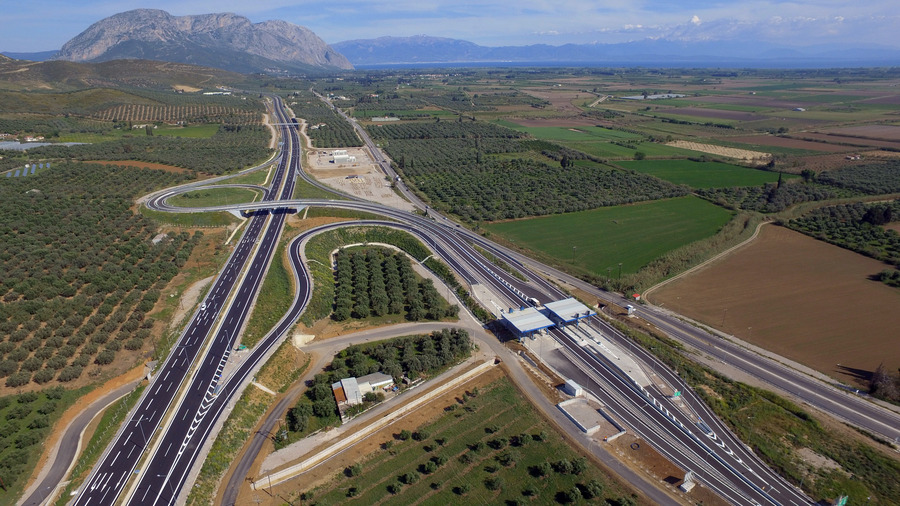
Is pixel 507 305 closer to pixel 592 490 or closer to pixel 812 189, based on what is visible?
pixel 592 490

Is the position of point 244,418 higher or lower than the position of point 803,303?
lower

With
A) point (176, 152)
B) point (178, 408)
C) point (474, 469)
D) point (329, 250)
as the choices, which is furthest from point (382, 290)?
point (176, 152)

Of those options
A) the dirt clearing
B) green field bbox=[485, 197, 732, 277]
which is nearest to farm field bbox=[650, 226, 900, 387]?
green field bbox=[485, 197, 732, 277]

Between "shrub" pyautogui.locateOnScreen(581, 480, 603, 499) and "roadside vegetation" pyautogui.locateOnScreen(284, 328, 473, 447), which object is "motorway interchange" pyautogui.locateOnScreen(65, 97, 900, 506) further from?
"shrub" pyautogui.locateOnScreen(581, 480, 603, 499)

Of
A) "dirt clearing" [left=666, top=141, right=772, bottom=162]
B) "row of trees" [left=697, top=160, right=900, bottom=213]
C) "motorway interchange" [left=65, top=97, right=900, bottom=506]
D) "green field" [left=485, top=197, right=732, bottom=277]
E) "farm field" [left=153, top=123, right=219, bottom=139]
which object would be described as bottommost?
"motorway interchange" [left=65, top=97, right=900, bottom=506]

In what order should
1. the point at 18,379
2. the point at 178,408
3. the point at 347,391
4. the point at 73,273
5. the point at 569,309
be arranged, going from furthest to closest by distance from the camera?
the point at 73,273 → the point at 569,309 → the point at 347,391 → the point at 18,379 → the point at 178,408

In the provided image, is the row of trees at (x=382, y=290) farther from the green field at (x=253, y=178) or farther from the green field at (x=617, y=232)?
the green field at (x=253, y=178)
